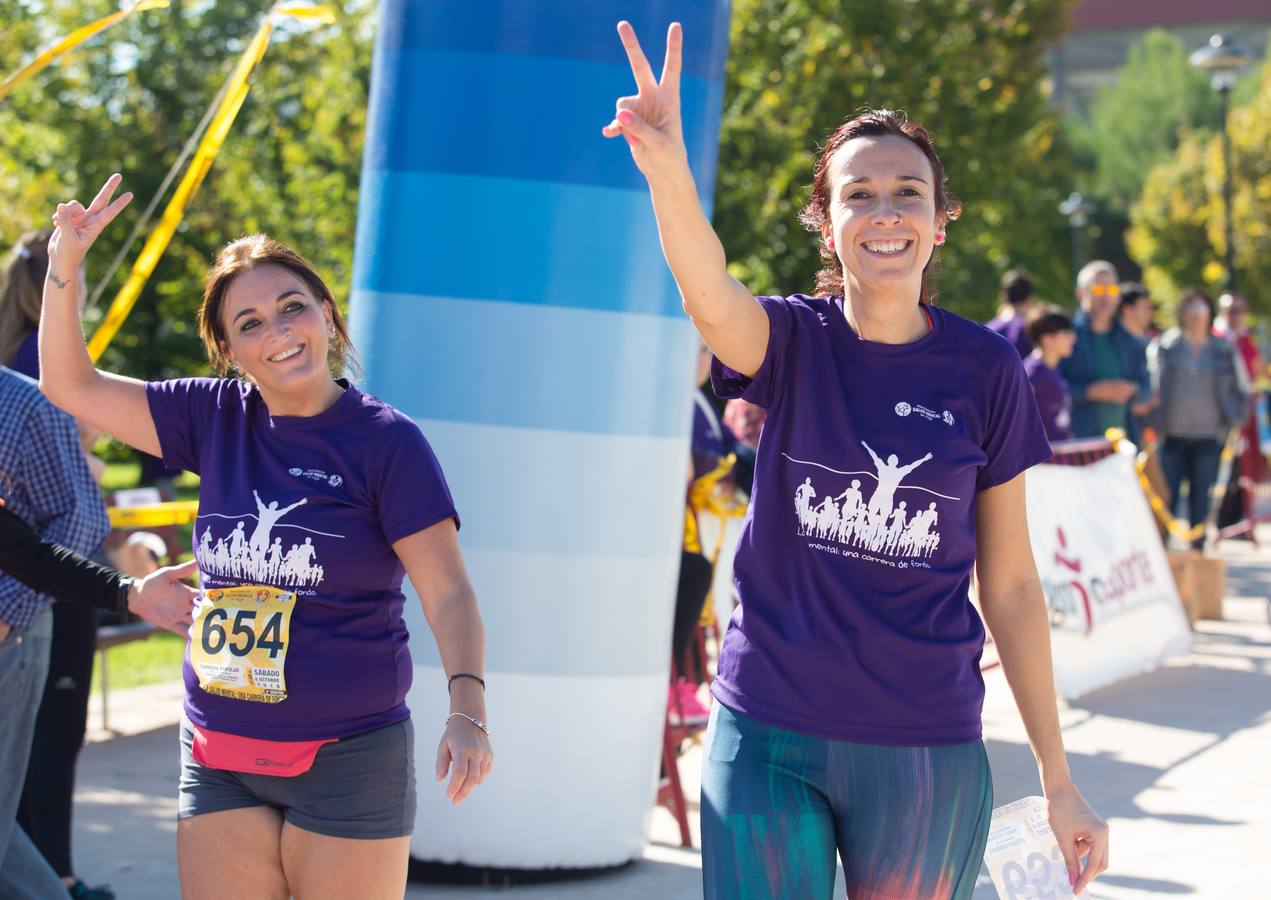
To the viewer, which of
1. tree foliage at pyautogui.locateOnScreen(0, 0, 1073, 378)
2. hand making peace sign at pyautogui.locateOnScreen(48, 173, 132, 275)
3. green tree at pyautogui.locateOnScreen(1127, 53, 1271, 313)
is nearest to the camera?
hand making peace sign at pyautogui.locateOnScreen(48, 173, 132, 275)

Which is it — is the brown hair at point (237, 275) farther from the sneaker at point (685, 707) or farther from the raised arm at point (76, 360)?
the sneaker at point (685, 707)

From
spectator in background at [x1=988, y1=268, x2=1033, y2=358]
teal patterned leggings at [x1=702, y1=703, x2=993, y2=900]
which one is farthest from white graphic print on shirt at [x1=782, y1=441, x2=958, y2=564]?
spectator in background at [x1=988, y1=268, x2=1033, y2=358]

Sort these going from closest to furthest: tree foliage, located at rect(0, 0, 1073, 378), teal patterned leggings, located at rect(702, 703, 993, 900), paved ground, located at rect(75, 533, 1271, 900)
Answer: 1. teal patterned leggings, located at rect(702, 703, 993, 900)
2. paved ground, located at rect(75, 533, 1271, 900)
3. tree foliage, located at rect(0, 0, 1073, 378)

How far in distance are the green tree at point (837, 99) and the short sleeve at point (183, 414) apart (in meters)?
13.8

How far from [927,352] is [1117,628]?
6.27 meters

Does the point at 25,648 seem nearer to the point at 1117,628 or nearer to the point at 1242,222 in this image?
the point at 1117,628

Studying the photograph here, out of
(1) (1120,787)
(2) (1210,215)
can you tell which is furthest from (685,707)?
(2) (1210,215)

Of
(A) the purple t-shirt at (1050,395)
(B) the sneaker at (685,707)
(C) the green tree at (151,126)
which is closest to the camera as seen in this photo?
(B) the sneaker at (685,707)

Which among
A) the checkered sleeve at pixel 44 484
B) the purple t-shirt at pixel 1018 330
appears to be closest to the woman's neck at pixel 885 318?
the checkered sleeve at pixel 44 484

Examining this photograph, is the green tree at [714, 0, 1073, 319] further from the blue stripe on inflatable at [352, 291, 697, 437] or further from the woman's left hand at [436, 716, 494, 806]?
the woman's left hand at [436, 716, 494, 806]

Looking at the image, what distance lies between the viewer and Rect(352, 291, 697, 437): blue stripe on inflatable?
4.70 m

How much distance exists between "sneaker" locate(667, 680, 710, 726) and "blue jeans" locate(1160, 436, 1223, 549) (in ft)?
21.8

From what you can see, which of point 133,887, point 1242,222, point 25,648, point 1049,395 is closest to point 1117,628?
point 1049,395

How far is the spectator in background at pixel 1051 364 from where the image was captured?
9.09 metres
